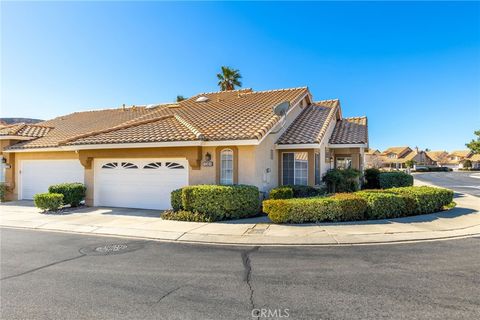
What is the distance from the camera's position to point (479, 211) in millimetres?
12164

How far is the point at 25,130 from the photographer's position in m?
18.8

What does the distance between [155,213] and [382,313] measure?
10.1 m

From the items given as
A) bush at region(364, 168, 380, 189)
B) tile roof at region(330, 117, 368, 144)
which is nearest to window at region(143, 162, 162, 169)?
tile roof at region(330, 117, 368, 144)

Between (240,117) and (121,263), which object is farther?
(240,117)

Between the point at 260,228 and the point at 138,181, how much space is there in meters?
7.09

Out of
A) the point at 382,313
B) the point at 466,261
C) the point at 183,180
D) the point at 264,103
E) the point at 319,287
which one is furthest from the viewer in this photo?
the point at 264,103

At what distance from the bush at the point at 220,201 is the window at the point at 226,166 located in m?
1.45

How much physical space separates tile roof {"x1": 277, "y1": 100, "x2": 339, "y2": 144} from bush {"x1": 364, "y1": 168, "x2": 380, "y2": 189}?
598 centimetres

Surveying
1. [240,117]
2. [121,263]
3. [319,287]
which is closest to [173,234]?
[121,263]

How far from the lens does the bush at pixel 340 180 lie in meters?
15.6

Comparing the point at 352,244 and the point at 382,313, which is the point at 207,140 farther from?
the point at 382,313

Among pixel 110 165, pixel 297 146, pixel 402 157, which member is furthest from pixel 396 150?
pixel 110 165

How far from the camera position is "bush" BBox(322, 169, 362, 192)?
614 inches

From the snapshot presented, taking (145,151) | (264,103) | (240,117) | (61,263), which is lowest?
(61,263)
